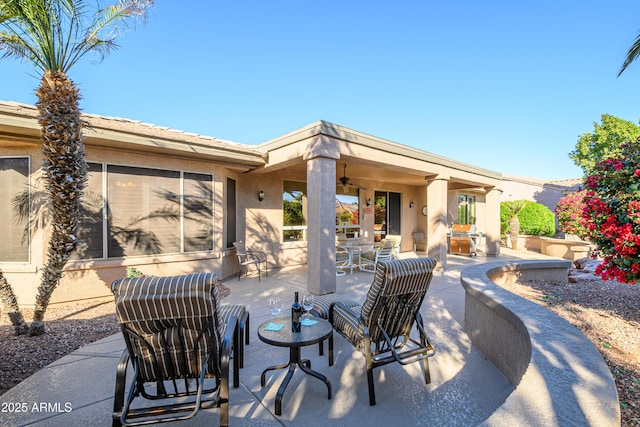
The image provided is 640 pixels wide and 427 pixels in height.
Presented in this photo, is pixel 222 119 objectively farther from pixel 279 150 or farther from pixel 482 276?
pixel 482 276

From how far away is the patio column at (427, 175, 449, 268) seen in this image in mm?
9398

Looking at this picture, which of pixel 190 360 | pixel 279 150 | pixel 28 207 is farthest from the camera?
pixel 279 150

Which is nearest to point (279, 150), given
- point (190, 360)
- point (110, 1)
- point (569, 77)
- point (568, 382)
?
point (110, 1)

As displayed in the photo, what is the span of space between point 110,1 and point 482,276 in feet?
24.6

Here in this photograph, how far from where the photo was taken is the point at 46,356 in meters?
3.64

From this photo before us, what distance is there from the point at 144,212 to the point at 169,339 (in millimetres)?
5142

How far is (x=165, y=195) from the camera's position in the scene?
682 centimetres

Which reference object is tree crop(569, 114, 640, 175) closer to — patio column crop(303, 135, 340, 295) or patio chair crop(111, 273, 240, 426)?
patio column crop(303, 135, 340, 295)

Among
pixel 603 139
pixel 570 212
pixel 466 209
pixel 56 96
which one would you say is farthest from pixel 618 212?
pixel 603 139

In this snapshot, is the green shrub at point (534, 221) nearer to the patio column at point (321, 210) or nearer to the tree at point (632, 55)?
the tree at point (632, 55)

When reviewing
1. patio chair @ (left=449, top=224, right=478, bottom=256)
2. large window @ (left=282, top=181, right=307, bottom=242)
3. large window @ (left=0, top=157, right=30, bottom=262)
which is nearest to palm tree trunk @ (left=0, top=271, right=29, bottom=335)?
large window @ (left=0, top=157, right=30, bottom=262)

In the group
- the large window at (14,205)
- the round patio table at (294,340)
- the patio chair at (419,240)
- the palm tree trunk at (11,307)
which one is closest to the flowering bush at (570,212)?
the patio chair at (419,240)

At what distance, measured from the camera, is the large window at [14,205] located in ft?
18.6

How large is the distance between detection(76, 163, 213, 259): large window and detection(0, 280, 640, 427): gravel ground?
1.32 metres
